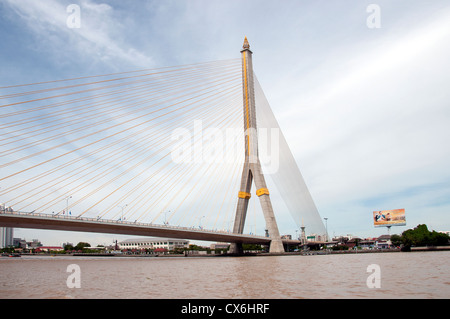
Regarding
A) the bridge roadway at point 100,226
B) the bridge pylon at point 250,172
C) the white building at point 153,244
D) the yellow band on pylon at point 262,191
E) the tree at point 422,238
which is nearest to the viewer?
the bridge roadway at point 100,226

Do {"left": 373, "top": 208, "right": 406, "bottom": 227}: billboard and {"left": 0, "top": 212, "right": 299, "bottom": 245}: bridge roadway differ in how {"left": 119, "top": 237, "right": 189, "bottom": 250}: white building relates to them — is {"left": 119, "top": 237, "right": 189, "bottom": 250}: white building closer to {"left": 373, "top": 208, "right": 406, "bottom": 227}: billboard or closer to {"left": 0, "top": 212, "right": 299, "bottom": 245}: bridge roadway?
{"left": 373, "top": 208, "right": 406, "bottom": 227}: billboard

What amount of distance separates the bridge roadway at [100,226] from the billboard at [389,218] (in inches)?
1989

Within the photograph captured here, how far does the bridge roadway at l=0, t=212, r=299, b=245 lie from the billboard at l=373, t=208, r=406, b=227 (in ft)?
166

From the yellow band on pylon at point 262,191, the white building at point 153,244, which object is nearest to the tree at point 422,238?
the yellow band on pylon at point 262,191

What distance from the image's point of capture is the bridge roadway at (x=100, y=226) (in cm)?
3309

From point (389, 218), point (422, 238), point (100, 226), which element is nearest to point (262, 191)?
point (100, 226)

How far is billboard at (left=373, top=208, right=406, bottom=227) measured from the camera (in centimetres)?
8656

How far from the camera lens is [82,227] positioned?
3809 cm

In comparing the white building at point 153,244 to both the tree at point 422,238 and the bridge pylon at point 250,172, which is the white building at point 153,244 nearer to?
the tree at point 422,238

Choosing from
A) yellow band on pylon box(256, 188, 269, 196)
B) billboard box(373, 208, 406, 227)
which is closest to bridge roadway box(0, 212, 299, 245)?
yellow band on pylon box(256, 188, 269, 196)

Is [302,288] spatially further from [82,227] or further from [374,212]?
[374,212]

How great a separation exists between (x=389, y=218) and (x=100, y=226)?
73.3 metres
